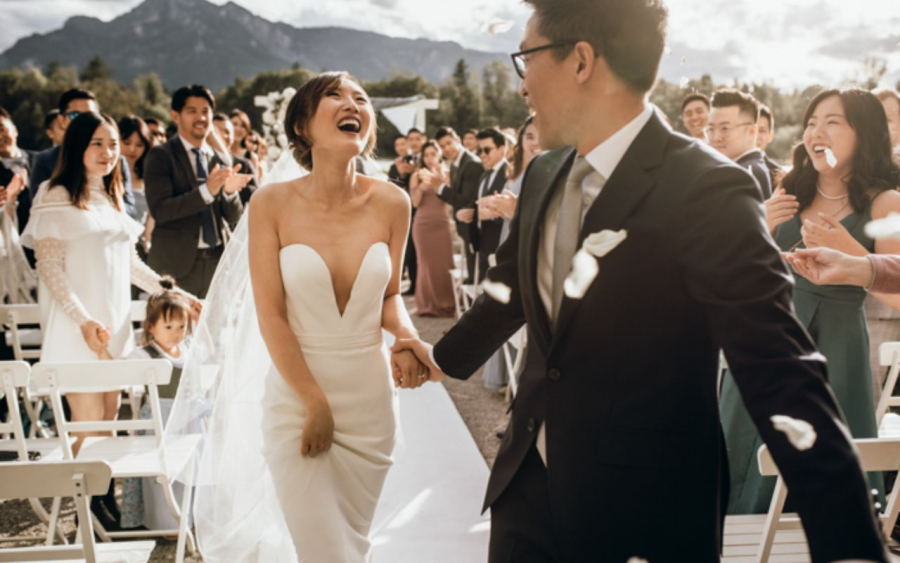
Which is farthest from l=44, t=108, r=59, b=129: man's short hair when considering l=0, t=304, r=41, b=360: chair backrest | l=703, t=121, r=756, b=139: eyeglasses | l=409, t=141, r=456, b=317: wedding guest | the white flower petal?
the white flower petal

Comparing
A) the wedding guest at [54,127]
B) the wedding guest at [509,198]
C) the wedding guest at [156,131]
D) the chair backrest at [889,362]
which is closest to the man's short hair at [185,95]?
the wedding guest at [54,127]

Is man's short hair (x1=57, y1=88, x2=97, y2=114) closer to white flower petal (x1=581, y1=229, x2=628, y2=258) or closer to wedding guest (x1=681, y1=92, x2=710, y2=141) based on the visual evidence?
wedding guest (x1=681, y1=92, x2=710, y2=141)

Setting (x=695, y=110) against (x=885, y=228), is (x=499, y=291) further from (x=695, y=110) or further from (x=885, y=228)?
(x=695, y=110)

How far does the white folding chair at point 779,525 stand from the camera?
75.3 inches

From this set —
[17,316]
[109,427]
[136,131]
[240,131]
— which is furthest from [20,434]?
[240,131]

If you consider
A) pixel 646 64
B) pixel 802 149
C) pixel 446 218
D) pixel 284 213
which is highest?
pixel 646 64

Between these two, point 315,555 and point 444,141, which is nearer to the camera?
point 315,555

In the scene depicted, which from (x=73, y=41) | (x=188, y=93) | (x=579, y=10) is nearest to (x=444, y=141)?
(x=188, y=93)

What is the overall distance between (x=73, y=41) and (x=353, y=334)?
185 m

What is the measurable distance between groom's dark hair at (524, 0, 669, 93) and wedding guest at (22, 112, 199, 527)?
9.98 ft

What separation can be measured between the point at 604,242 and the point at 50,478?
1539mm

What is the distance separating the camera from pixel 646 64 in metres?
1.46

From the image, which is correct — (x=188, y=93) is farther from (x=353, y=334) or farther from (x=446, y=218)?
(x=446, y=218)

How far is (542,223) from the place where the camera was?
1579mm
